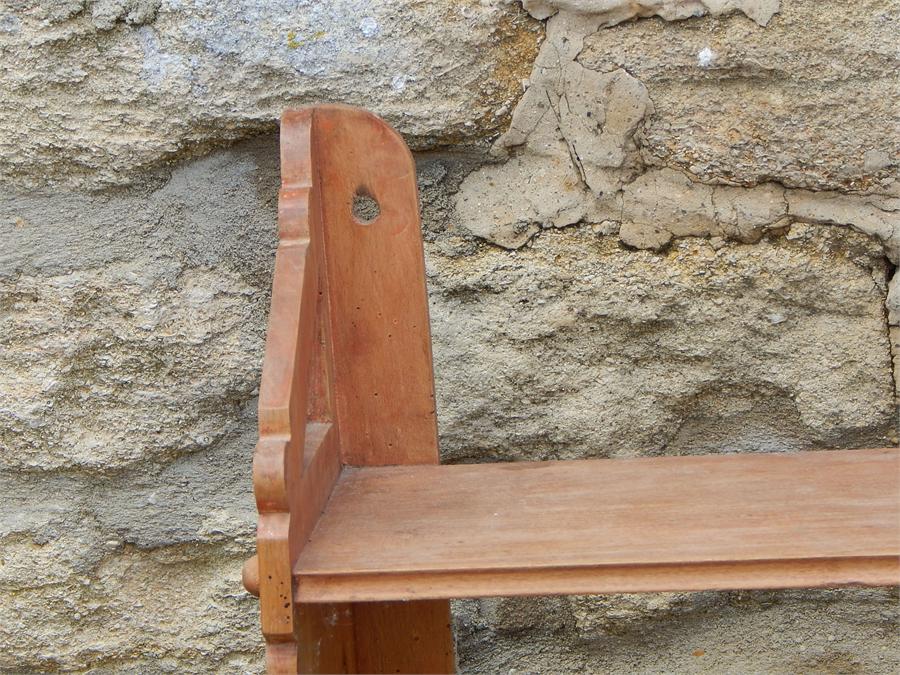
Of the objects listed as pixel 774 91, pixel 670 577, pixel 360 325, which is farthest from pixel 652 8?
pixel 670 577

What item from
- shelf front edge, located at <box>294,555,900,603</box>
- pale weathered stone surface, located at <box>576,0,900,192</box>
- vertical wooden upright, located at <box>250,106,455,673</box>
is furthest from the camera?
pale weathered stone surface, located at <box>576,0,900,192</box>

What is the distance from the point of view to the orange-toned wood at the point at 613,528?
2.14 ft

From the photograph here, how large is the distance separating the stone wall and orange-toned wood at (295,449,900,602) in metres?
0.15

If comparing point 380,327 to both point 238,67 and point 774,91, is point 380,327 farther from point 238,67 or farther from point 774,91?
point 774,91

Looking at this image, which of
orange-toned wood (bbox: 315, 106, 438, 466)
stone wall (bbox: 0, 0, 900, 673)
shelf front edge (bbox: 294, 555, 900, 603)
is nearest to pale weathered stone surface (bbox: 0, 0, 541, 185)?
stone wall (bbox: 0, 0, 900, 673)

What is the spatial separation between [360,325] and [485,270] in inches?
5.9

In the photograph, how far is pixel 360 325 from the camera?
2.86ft

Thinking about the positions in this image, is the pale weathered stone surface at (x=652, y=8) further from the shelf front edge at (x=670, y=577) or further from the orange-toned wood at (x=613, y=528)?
the shelf front edge at (x=670, y=577)

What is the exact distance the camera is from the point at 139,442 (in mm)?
1003

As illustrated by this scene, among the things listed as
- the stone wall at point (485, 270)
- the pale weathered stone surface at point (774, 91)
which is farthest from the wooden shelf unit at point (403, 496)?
the pale weathered stone surface at point (774, 91)

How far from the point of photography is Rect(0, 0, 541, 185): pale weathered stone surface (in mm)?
931

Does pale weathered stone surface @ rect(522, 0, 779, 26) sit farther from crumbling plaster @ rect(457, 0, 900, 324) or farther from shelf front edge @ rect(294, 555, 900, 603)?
shelf front edge @ rect(294, 555, 900, 603)

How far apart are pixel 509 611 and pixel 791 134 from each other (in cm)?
50

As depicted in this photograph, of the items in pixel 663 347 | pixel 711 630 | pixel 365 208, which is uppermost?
pixel 365 208
